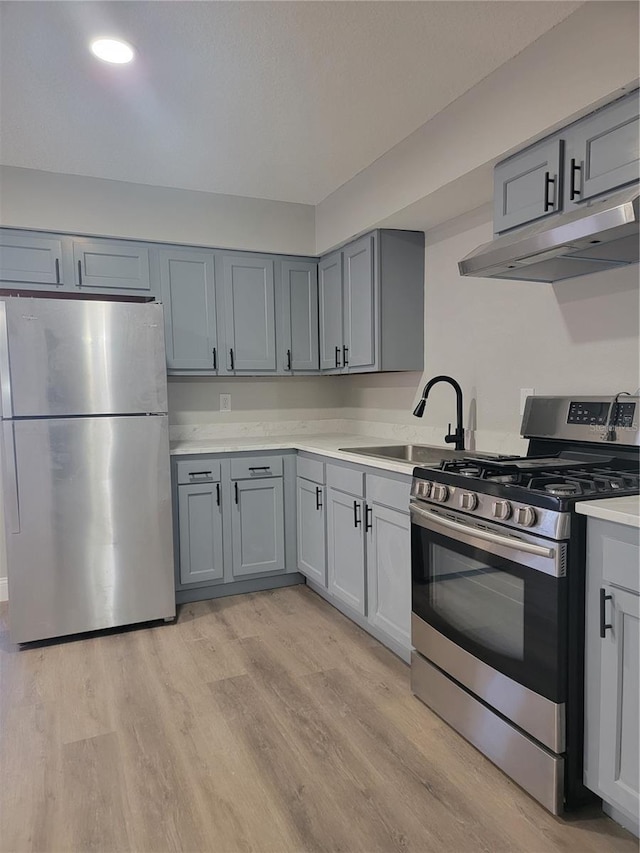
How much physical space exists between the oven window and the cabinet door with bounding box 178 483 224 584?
157cm

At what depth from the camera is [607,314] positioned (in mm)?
2164

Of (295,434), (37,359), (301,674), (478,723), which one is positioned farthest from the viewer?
(295,434)

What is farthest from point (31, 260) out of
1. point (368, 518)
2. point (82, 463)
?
point (368, 518)

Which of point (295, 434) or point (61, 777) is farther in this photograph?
point (295, 434)

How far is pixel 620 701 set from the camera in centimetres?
148

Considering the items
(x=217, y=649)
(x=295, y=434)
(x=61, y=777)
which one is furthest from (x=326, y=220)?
(x=61, y=777)

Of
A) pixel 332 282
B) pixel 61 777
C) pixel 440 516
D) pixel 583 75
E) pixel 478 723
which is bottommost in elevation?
pixel 61 777

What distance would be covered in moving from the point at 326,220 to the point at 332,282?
1.32 ft

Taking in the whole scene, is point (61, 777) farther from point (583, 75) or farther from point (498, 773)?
point (583, 75)

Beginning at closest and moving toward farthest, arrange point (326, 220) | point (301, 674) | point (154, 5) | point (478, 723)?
point (154, 5) → point (478, 723) → point (301, 674) → point (326, 220)

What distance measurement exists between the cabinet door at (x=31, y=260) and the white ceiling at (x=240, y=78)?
0.41 metres

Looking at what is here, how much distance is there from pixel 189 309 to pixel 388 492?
1847 mm

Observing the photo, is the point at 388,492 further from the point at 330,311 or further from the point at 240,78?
the point at 240,78

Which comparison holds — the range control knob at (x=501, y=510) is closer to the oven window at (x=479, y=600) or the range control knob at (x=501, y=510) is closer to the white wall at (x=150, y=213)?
the oven window at (x=479, y=600)
